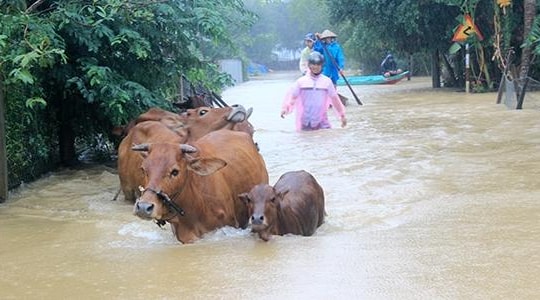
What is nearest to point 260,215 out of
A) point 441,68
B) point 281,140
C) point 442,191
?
point 442,191

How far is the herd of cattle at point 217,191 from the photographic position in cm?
584

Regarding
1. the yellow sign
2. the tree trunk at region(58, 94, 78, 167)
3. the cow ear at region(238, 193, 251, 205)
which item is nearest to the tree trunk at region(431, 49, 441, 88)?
the yellow sign

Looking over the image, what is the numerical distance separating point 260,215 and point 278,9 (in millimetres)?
81912

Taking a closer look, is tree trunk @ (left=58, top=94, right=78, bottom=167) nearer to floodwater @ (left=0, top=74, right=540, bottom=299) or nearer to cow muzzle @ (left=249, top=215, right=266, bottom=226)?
floodwater @ (left=0, top=74, right=540, bottom=299)

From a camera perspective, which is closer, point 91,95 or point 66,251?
point 66,251

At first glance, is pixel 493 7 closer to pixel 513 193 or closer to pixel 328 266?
pixel 513 193

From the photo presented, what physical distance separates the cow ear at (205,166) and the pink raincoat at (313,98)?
7153mm

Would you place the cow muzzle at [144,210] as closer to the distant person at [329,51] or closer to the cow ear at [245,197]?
the cow ear at [245,197]

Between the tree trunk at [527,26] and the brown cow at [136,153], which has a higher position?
the tree trunk at [527,26]

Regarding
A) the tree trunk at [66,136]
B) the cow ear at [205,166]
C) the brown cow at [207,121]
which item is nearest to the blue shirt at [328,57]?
the tree trunk at [66,136]

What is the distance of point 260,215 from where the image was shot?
611 cm

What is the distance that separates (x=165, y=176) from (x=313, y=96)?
7853 mm

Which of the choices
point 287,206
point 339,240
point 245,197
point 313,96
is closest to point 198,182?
point 245,197

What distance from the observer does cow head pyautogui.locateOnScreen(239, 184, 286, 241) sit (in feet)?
20.0
